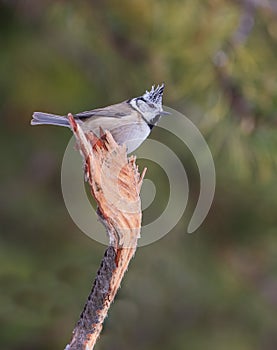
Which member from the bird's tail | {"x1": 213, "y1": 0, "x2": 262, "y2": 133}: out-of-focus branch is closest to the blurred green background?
{"x1": 213, "y1": 0, "x2": 262, "y2": 133}: out-of-focus branch

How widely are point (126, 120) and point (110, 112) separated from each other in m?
0.05

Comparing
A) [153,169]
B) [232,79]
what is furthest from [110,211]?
[153,169]

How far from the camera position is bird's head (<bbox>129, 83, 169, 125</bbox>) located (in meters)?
1.59

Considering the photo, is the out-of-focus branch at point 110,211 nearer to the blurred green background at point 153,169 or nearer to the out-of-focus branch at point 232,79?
the blurred green background at point 153,169

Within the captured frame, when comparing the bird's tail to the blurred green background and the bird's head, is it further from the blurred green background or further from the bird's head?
the blurred green background

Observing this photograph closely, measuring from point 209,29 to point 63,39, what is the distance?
121 cm

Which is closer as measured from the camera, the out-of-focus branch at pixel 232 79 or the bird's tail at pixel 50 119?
the bird's tail at pixel 50 119

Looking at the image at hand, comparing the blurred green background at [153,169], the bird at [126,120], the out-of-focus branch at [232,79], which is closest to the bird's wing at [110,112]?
the bird at [126,120]

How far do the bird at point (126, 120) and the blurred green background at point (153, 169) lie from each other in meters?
1.26

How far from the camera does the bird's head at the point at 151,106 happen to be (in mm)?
1593

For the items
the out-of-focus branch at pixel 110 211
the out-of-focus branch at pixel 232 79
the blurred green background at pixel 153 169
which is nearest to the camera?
the out-of-focus branch at pixel 110 211

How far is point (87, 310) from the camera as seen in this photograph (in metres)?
1.61

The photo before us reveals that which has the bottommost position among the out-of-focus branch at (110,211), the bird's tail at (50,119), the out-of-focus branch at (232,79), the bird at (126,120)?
the out-of-focus branch at (110,211)

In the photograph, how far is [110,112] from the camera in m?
1.64
